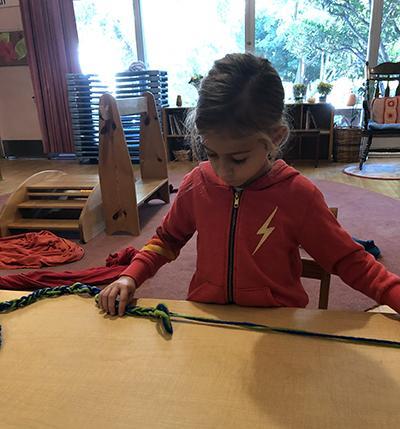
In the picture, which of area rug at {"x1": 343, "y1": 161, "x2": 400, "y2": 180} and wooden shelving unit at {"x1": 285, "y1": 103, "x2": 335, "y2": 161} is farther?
wooden shelving unit at {"x1": 285, "y1": 103, "x2": 335, "y2": 161}

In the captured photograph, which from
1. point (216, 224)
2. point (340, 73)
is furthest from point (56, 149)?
point (216, 224)

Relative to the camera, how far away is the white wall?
4.94 metres

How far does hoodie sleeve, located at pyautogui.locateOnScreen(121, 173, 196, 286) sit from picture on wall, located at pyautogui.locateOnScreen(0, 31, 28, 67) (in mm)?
4868

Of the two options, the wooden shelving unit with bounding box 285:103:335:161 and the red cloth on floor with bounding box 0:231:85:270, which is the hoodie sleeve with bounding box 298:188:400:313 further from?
the wooden shelving unit with bounding box 285:103:335:161

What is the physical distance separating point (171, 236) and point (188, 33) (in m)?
4.42

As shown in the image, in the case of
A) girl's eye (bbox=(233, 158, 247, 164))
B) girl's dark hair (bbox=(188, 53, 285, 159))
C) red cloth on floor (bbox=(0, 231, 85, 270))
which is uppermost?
girl's dark hair (bbox=(188, 53, 285, 159))

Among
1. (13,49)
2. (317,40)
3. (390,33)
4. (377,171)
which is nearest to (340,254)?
(377,171)

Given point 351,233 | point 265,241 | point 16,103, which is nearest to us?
point 265,241

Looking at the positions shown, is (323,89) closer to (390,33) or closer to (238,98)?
(390,33)

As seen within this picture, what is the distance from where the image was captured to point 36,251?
2203mm

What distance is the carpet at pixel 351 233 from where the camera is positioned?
1.69 m

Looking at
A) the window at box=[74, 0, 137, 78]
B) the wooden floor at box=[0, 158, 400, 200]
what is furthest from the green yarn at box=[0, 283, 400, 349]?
the window at box=[74, 0, 137, 78]

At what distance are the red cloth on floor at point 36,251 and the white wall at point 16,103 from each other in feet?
10.5

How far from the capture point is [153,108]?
9.61 ft
